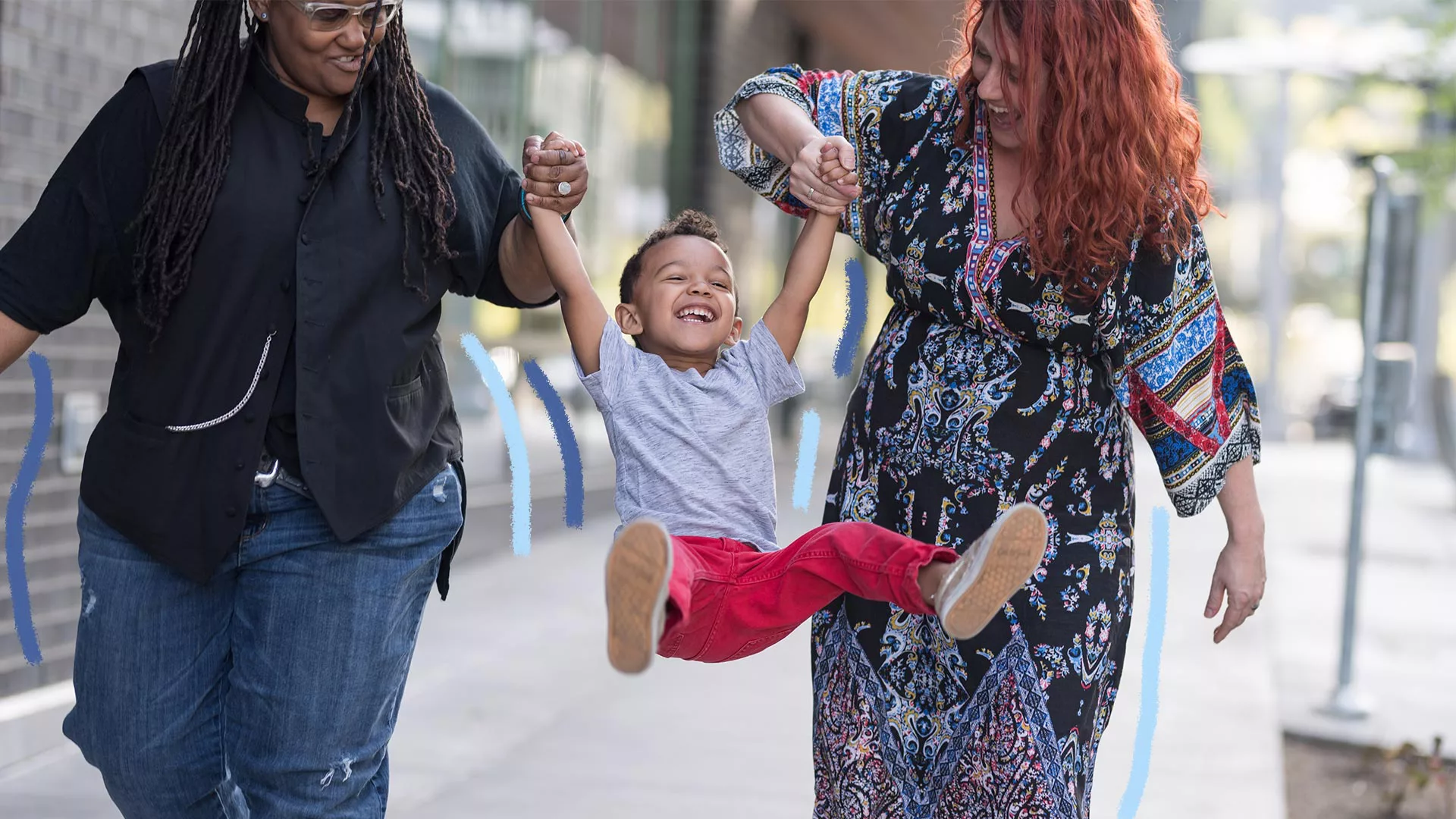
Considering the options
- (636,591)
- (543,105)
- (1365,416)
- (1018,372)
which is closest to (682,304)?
(1018,372)

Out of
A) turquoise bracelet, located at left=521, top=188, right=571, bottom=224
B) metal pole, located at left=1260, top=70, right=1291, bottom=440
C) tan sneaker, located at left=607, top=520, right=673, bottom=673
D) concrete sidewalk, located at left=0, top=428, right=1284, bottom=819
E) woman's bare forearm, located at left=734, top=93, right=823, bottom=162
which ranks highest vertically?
metal pole, located at left=1260, top=70, right=1291, bottom=440

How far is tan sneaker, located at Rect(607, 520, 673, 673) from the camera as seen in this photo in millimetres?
2146

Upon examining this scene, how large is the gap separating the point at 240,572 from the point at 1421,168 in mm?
13668

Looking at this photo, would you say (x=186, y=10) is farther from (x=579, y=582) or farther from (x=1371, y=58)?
Answer: (x=1371, y=58)

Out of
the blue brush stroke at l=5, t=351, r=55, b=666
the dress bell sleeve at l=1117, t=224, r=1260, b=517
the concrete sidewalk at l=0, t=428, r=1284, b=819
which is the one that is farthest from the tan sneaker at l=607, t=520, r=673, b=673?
the concrete sidewalk at l=0, t=428, r=1284, b=819

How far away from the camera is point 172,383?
242cm

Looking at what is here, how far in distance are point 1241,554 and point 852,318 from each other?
2.84ft

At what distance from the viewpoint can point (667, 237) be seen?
289cm

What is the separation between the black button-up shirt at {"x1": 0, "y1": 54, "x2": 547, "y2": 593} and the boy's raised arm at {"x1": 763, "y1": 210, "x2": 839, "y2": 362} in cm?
68

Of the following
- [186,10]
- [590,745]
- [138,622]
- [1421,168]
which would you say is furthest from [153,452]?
[1421,168]

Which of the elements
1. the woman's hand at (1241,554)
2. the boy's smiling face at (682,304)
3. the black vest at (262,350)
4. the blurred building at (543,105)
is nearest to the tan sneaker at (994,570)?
the woman's hand at (1241,554)

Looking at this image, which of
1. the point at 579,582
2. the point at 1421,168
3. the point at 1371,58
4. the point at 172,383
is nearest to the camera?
the point at 172,383

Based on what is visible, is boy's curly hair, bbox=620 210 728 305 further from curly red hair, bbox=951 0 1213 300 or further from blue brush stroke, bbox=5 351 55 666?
blue brush stroke, bbox=5 351 55 666

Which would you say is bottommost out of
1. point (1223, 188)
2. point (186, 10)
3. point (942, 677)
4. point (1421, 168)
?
point (942, 677)
